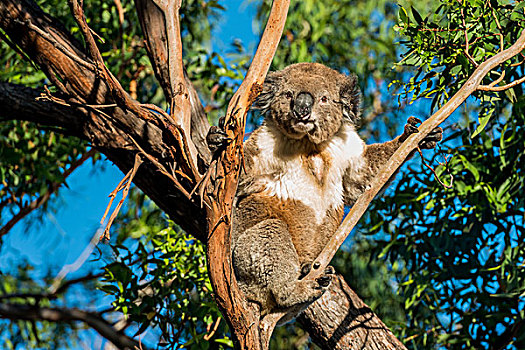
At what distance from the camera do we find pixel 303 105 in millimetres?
2865

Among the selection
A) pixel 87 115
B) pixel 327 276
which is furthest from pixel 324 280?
pixel 87 115

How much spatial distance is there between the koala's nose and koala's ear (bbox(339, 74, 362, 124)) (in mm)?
255

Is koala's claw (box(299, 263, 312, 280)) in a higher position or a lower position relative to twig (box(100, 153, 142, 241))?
lower

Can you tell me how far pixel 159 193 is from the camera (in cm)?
333

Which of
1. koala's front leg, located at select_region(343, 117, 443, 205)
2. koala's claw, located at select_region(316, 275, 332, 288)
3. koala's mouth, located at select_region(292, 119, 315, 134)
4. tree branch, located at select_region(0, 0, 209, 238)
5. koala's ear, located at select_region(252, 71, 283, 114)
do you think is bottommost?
koala's claw, located at select_region(316, 275, 332, 288)

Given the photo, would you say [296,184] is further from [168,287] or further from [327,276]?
[168,287]

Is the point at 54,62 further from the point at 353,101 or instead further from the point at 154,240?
the point at 353,101

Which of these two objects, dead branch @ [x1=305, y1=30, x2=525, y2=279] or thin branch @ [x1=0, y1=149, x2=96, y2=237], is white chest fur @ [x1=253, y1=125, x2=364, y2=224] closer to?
dead branch @ [x1=305, y1=30, x2=525, y2=279]

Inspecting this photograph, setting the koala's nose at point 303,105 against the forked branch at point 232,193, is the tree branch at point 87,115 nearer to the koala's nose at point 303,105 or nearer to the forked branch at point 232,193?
the koala's nose at point 303,105

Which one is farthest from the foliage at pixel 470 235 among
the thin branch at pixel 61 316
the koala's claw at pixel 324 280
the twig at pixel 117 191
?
the thin branch at pixel 61 316

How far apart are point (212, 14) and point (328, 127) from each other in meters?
2.86

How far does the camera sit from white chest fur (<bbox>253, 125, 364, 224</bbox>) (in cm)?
302

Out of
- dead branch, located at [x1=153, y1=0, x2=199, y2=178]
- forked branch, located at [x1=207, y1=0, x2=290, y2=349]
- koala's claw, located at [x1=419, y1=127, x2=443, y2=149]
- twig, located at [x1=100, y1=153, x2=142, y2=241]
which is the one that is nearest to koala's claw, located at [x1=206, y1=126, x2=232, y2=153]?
forked branch, located at [x1=207, y1=0, x2=290, y2=349]

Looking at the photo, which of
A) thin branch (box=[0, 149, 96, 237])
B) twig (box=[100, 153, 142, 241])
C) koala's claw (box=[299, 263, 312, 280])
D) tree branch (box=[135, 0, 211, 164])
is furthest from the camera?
thin branch (box=[0, 149, 96, 237])
